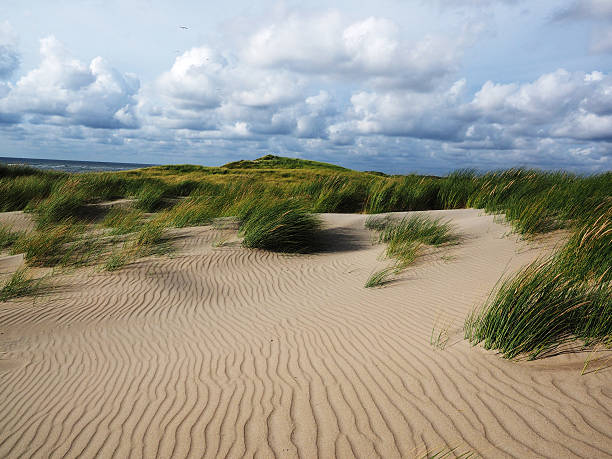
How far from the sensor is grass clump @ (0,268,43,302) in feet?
18.7

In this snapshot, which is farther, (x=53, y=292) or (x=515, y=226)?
(x=515, y=226)

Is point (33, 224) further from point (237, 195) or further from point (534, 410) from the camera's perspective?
point (534, 410)

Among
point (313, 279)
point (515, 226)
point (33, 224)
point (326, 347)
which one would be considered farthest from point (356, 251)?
point (33, 224)

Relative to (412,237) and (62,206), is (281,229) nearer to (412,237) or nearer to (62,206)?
(412,237)

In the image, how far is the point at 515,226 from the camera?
754cm

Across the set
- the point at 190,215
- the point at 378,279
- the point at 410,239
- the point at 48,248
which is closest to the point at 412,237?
the point at 410,239

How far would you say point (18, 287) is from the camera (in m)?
5.86

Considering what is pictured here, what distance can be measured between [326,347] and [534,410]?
1.97 meters

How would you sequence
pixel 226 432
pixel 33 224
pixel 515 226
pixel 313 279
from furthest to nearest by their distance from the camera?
1. pixel 33 224
2. pixel 515 226
3. pixel 313 279
4. pixel 226 432

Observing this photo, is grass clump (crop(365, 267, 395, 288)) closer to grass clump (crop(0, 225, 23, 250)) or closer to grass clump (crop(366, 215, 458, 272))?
grass clump (crop(366, 215, 458, 272))

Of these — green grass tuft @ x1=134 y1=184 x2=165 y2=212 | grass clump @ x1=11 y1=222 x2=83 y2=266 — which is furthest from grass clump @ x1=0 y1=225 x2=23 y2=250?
green grass tuft @ x1=134 y1=184 x2=165 y2=212

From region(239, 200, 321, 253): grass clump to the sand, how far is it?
6.03ft

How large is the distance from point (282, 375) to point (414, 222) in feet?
19.2

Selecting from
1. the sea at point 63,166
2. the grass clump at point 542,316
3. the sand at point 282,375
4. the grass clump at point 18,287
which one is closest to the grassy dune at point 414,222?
the grass clump at point 542,316
